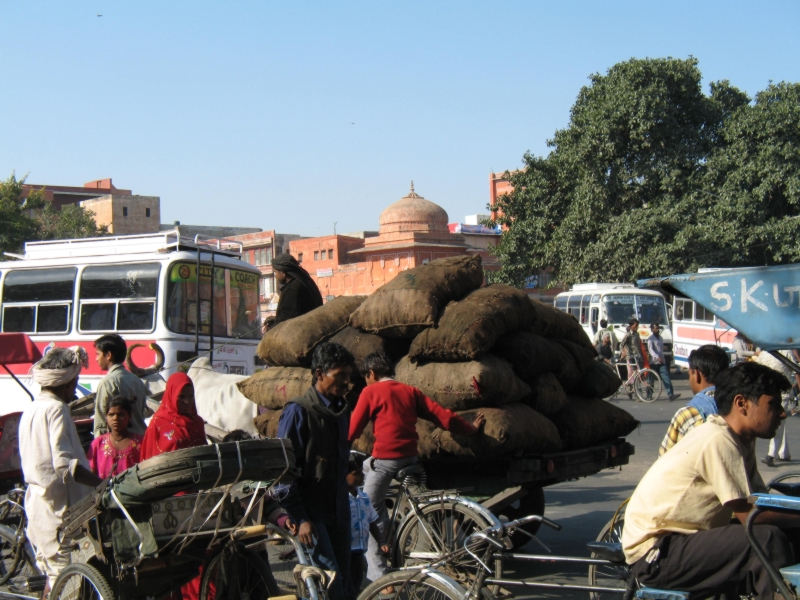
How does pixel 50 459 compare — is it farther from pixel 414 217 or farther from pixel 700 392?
pixel 414 217

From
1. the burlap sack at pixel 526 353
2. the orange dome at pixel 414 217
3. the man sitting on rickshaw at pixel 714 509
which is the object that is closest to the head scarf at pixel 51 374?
the burlap sack at pixel 526 353

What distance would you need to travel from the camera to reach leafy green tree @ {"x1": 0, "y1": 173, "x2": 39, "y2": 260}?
32.7 meters

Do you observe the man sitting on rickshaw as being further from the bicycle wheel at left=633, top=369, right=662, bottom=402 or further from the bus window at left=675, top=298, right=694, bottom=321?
the bus window at left=675, top=298, right=694, bottom=321

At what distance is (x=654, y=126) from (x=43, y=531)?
27.2m

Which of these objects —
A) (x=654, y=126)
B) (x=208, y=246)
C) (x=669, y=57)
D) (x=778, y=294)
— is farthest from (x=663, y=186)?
(x=778, y=294)

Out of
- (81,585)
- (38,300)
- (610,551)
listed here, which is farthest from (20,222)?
(610,551)

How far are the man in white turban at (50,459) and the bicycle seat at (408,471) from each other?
1.95m

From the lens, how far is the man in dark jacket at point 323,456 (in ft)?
14.5

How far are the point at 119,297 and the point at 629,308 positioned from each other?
18.5 meters

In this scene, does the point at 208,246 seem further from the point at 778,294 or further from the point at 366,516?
the point at 778,294

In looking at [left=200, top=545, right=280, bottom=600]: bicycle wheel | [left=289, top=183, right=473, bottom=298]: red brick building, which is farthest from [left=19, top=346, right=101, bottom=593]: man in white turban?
[left=289, top=183, right=473, bottom=298]: red brick building

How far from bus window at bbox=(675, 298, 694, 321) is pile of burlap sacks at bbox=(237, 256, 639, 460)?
2317 cm

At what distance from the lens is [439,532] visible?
5.57 m

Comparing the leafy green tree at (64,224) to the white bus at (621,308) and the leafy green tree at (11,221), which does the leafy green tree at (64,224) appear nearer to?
the leafy green tree at (11,221)
